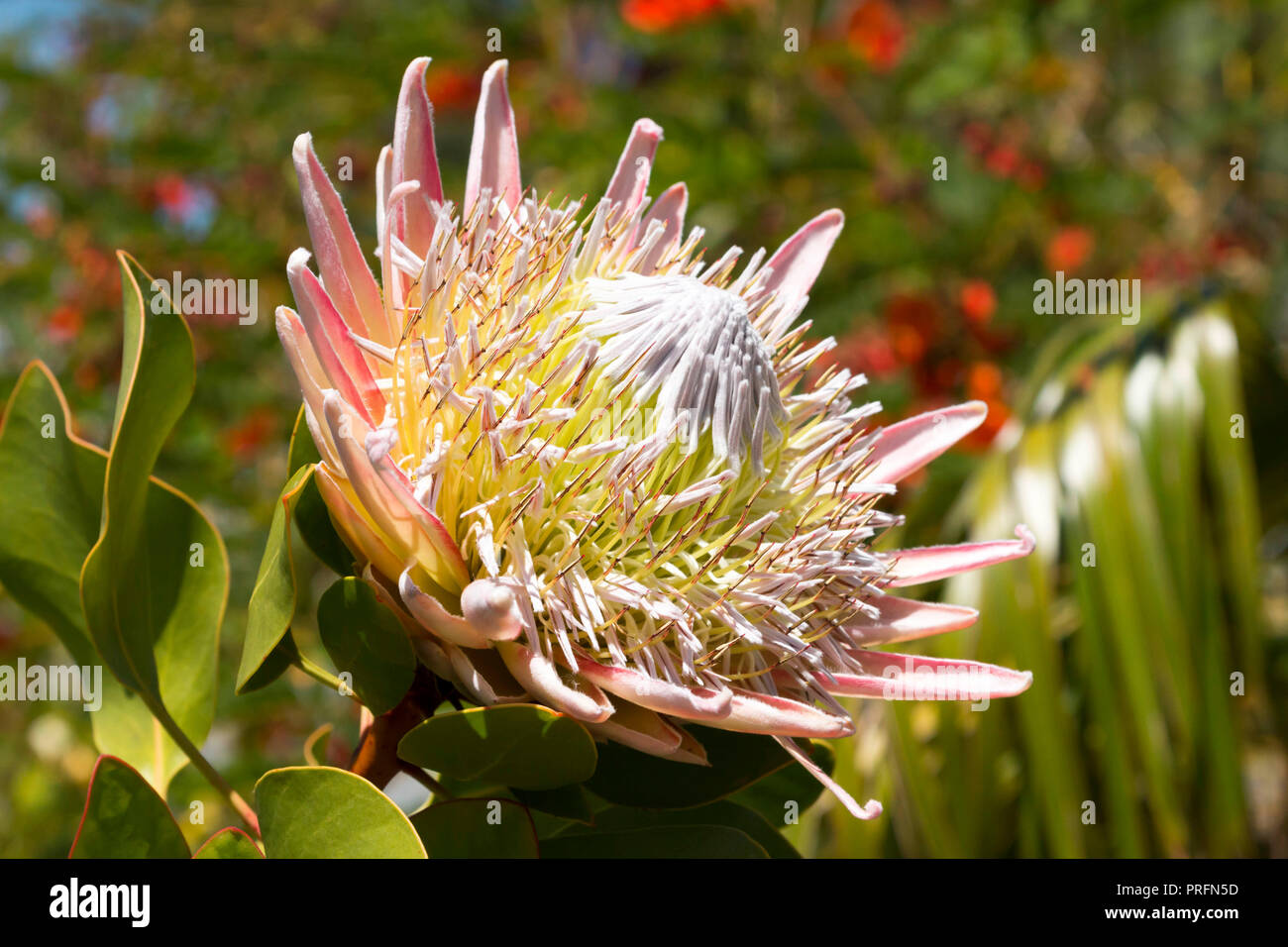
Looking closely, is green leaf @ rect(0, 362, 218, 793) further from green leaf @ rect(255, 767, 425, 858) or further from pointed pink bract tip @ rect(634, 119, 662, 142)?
pointed pink bract tip @ rect(634, 119, 662, 142)

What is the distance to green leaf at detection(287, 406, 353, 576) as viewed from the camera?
682 millimetres

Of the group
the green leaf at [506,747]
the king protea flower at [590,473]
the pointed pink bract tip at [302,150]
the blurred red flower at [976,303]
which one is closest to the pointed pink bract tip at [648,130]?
the king protea flower at [590,473]

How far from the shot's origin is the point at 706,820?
2.61ft

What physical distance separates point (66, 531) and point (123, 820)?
0.25 metres

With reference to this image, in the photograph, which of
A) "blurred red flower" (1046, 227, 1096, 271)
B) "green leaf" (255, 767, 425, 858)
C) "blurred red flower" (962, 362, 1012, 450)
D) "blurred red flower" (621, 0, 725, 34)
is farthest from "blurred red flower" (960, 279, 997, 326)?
"green leaf" (255, 767, 425, 858)

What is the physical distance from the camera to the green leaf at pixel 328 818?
0.60 meters

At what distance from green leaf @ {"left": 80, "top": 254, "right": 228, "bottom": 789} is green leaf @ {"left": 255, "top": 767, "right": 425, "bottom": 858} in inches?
6.2

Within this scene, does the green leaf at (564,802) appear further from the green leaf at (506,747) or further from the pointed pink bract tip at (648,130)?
the pointed pink bract tip at (648,130)

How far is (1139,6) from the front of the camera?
2.67 metres

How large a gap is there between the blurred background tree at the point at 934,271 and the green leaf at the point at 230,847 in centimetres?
127

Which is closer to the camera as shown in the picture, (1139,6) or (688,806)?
(688,806)
